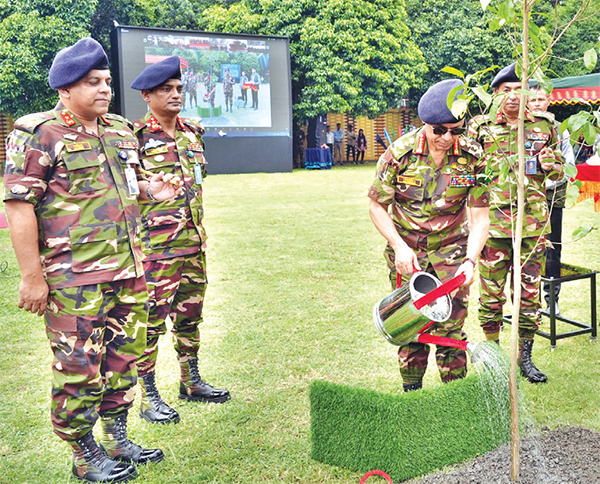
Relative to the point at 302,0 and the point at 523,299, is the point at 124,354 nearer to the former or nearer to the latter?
the point at 523,299

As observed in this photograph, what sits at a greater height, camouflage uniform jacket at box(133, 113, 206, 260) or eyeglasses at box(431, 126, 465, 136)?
eyeglasses at box(431, 126, 465, 136)

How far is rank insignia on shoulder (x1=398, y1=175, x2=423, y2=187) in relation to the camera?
3104 mm

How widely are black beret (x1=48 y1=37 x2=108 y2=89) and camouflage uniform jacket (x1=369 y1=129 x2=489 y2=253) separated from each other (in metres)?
1.47

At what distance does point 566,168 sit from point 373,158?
96.9 ft

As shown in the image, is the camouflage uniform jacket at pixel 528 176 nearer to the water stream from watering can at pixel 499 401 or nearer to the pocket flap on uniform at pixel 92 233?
the water stream from watering can at pixel 499 401

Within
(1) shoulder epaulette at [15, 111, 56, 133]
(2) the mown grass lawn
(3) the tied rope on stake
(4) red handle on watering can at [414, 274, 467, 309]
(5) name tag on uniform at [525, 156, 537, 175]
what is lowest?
(2) the mown grass lawn

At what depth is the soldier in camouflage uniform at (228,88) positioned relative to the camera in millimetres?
20125

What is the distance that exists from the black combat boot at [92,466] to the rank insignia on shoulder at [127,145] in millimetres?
1371

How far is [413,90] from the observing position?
30719 millimetres

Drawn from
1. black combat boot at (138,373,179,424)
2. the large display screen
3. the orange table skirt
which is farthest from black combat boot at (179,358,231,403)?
the large display screen

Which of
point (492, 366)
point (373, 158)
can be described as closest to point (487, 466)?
point (492, 366)

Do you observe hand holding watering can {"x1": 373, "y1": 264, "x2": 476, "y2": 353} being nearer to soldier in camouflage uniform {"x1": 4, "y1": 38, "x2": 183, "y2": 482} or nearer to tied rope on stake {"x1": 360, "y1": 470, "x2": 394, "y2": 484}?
tied rope on stake {"x1": 360, "y1": 470, "x2": 394, "y2": 484}

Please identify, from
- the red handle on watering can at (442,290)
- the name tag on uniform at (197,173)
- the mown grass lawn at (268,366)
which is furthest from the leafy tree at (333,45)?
the red handle on watering can at (442,290)

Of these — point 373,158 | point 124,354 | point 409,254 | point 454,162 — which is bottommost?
point 373,158
